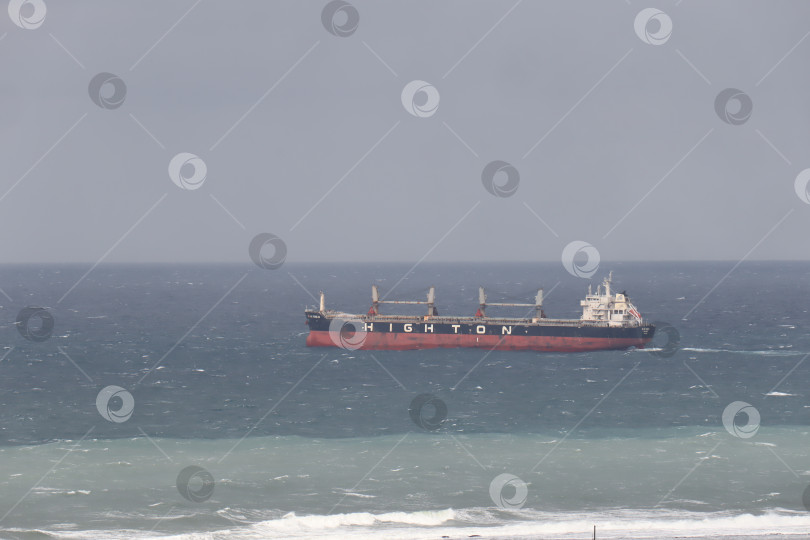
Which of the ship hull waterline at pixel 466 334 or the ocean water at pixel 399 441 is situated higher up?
the ship hull waterline at pixel 466 334

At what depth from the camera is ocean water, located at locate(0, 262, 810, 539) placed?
43219 mm

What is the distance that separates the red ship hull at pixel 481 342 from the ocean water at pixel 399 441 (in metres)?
2.11

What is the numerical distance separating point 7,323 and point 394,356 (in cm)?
7976

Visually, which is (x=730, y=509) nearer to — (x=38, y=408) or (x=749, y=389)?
(x=749, y=389)

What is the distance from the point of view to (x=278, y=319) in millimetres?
151250

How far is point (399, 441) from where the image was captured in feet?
198

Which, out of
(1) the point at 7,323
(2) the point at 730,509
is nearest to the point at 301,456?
(2) the point at 730,509

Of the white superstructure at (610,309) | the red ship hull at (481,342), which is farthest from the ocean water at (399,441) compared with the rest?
the white superstructure at (610,309)

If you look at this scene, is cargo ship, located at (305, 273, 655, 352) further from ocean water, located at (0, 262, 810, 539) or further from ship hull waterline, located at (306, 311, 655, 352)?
ocean water, located at (0, 262, 810, 539)

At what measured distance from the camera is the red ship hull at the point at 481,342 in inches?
4173

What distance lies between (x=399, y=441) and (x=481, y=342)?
49.9 meters

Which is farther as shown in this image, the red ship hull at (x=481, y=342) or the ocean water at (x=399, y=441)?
the red ship hull at (x=481, y=342)

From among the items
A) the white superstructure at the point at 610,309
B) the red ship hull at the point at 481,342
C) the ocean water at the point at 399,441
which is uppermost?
the white superstructure at the point at 610,309

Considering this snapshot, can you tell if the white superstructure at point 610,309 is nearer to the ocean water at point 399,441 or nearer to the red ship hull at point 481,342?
the red ship hull at point 481,342
